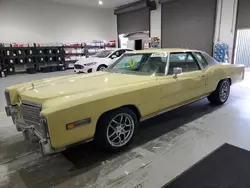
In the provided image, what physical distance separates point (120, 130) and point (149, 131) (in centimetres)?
76

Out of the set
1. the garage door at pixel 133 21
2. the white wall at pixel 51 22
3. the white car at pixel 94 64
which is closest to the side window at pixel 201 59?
the white car at pixel 94 64

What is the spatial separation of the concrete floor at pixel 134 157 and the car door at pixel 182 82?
457mm

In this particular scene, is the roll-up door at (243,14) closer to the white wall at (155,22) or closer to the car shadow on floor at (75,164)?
the white wall at (155,22)

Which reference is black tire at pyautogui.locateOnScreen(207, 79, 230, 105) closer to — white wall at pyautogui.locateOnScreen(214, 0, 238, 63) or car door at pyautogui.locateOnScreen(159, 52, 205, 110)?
car door at pyautogui.locateOnScreen(159, 52, 205, 110)

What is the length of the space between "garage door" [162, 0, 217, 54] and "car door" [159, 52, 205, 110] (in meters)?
6.47

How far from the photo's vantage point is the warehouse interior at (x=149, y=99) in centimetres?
193

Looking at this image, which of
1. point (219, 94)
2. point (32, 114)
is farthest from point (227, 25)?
point (32, 114)

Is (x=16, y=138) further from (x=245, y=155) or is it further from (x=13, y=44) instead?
(x=13, y=44)

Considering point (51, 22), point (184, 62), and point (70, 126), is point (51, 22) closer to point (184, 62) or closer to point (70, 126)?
point (184, 62)

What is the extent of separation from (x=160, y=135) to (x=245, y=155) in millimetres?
1079

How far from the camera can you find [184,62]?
11.0 ft

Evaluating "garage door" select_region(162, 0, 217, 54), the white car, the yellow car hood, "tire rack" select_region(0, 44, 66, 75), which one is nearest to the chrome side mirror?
the yellow car hood

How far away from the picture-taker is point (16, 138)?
2842mm

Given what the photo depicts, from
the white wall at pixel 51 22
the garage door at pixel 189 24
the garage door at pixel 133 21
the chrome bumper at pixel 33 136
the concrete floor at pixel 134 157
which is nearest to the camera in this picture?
the chrome bumper at pixel 33 136
